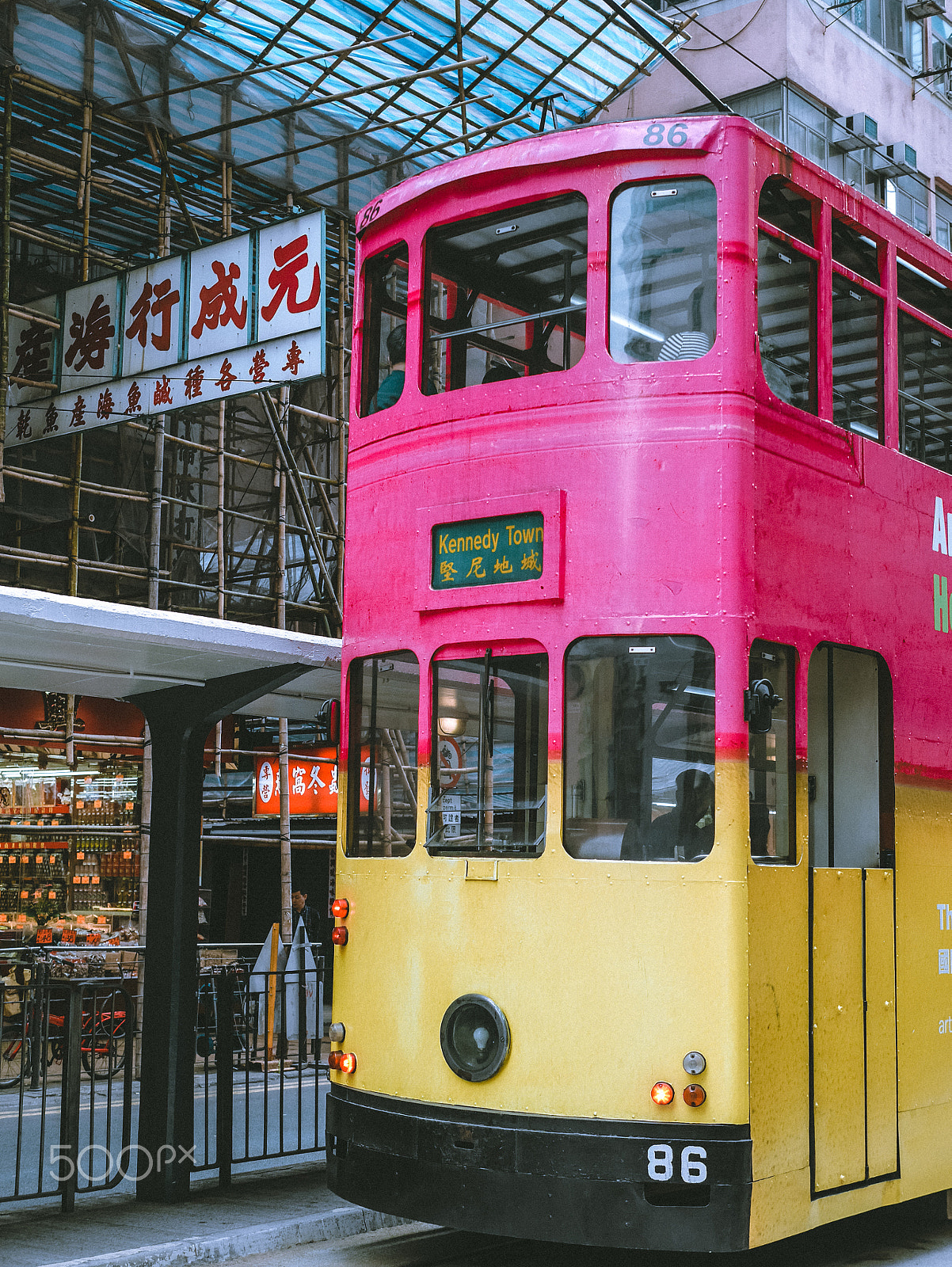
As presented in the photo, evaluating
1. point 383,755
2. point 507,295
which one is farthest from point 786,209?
point 383,755

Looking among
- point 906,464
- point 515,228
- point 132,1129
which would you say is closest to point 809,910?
point 906,464

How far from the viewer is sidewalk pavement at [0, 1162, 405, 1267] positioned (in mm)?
6953

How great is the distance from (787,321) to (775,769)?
2027 mm

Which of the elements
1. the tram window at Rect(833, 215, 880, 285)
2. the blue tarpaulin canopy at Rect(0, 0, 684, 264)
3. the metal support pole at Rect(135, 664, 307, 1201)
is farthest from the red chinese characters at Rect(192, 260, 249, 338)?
the tram window at Rect(833, 215, 880, 285)

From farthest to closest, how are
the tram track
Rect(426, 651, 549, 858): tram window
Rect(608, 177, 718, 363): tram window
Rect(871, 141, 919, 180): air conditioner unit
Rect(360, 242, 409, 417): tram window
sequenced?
1. Rect(871, 141, 919, 180): air conditioner unit
2. Rect(360, 242, 409, 417): tram window
3. the tram track
4. Rect(608, 177, 718, 363): tram window
5. Rect(426, 651, 549, 858): tram window

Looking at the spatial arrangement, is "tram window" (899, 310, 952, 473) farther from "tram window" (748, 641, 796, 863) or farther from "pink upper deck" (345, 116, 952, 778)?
"tram window" (748, 641, 796, 863)

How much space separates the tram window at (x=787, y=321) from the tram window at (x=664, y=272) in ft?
0.83

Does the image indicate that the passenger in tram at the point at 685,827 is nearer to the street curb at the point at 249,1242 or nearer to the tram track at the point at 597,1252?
the street curb at the point at 249,1242

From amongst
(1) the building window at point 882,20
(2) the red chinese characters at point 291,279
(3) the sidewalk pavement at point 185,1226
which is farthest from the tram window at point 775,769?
(1) the building window at point 882,20

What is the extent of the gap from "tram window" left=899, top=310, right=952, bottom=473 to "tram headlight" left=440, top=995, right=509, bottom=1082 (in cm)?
360

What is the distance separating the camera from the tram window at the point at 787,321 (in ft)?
21.8

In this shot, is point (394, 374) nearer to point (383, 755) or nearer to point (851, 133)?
point (383, 755)

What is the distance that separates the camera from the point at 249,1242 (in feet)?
24.2

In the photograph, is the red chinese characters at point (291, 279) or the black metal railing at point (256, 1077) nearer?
the black metal railing at point (256, 1077)
